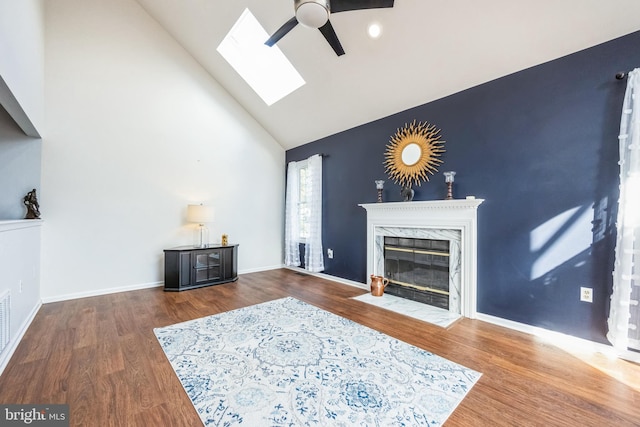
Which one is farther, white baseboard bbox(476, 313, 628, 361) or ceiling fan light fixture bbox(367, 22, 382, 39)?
ceiling fan light fixture bbox(367, 22, 382, 39)

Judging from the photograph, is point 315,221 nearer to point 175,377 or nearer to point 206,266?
point 206,266

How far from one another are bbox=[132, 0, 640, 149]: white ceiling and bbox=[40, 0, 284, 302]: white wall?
48 cm

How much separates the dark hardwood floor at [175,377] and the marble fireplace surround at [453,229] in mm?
330

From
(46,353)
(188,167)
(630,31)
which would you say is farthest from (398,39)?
(46,353)

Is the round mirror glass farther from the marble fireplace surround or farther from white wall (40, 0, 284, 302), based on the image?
white wall (40, 0, 284, 302)

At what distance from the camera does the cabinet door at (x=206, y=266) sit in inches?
162

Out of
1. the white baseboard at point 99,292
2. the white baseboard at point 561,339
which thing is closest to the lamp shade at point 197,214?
the white baseboard at point 99,292

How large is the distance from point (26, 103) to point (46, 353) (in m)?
2.27

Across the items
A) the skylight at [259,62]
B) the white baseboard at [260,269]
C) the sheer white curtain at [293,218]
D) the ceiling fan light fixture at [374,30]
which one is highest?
the skylight at [259,62]

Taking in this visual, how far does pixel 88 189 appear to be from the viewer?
3.65 meters

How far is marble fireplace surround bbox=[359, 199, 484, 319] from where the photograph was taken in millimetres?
2957

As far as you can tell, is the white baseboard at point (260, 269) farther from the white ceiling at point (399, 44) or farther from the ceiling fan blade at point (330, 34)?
the ceiling fan blade at point (330, 34)


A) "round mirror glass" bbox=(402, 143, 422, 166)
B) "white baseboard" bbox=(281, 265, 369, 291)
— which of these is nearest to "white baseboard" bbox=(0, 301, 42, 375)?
"white baseboard" bbox=(281, 265, 369, 291)

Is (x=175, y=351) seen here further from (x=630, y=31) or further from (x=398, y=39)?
(x=630, y=31)
